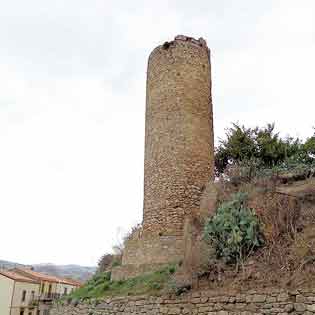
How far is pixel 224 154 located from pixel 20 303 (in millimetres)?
28144

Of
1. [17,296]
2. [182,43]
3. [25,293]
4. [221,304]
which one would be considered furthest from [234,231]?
[25,293]

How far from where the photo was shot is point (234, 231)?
31.0 ft

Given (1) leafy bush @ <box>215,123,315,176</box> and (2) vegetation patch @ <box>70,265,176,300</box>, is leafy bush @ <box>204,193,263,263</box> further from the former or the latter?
(1) leafy bush @ <box>215,123,315,176</box>

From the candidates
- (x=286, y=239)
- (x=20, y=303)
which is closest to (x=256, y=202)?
(x=286, y=239)

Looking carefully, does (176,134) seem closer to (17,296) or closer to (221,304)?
(221,304)

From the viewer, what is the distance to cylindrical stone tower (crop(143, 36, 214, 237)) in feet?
42.7

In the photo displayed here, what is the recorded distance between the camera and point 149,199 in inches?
528

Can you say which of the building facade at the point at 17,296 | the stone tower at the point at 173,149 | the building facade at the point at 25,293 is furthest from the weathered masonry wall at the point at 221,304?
the building facade at the point at 17,296

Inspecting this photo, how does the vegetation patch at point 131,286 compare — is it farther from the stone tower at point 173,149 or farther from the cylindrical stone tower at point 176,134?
the cylindrical stone tower at point 176,134

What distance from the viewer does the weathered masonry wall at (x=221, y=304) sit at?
7.26 meters

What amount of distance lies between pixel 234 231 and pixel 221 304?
1715 millimetres

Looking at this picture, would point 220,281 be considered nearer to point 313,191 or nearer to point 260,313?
point 260,313

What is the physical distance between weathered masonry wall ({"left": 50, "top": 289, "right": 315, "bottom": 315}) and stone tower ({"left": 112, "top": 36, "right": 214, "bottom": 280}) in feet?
5.03

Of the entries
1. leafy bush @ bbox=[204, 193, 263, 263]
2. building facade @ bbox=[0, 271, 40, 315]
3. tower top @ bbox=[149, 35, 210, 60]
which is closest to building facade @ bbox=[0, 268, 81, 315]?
building facade @ bbox=[0, 271, 40, 315]
